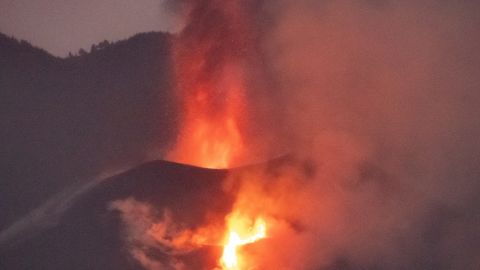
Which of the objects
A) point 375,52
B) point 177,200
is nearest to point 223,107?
point 177,200

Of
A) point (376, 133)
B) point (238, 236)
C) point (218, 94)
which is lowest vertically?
point (238, 236)

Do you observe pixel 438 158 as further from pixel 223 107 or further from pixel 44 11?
pixel 44 11

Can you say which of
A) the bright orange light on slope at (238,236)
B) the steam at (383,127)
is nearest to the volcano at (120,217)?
the bright orange light on slope at (238,236)

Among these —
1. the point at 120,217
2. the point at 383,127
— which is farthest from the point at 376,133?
the point at 120,217

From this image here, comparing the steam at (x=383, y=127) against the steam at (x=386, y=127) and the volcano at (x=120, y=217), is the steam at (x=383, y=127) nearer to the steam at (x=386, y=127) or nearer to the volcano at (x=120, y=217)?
the steam at (x=386, y=127)

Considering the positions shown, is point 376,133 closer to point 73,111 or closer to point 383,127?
point 383,127

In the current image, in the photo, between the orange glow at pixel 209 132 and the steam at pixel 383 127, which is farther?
the orange glow at pixel 209 132
